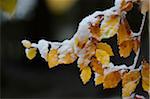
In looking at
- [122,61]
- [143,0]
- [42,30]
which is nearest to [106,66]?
[143,0]

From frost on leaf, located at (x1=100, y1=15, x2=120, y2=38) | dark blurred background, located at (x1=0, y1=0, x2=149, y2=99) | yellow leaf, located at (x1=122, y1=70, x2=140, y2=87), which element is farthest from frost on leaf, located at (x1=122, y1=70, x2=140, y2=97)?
dark blurred background, located at (x1=0, y1=0, x2=149, y2=99)

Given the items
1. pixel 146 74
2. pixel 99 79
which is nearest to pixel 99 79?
pixel 99 79

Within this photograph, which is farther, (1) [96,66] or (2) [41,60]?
(2) [41,60]

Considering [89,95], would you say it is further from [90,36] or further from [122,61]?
[90,36]

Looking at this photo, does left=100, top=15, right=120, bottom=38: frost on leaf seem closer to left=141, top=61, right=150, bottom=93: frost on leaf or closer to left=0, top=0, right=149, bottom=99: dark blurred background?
left=141, top=61, right=150, bottom=93: frost on leaf

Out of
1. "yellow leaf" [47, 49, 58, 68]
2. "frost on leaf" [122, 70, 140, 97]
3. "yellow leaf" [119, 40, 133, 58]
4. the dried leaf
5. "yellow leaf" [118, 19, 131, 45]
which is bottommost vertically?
"frost on leaf" [122, 70, 140, 97]

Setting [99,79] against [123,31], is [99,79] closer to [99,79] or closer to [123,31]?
[99,79]
